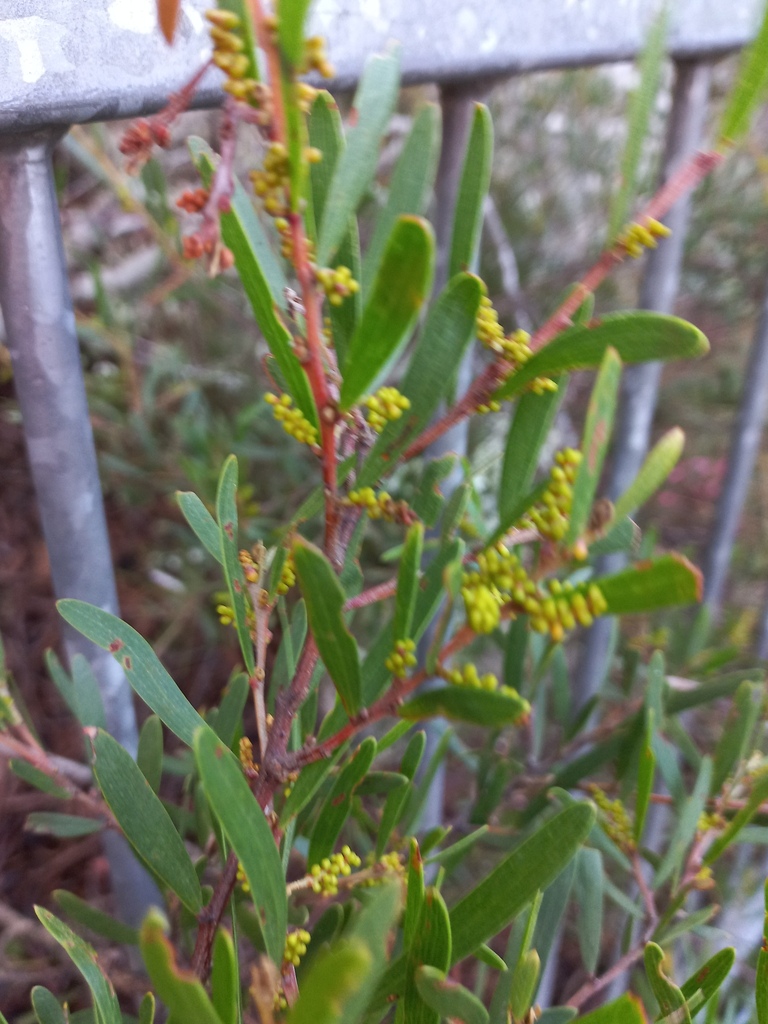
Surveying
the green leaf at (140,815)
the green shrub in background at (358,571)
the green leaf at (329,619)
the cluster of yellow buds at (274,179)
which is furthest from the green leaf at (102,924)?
the cluster of yellow buds at (274,179)

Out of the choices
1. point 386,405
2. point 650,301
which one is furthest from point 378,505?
point 650,301

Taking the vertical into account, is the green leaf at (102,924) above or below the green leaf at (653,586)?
below

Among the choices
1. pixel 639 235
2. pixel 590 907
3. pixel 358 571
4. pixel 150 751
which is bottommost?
pixel 590 907

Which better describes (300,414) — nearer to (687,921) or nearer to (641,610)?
(641,610)

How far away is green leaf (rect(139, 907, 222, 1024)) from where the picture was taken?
0.15m

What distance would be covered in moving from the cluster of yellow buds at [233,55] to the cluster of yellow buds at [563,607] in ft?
0.42

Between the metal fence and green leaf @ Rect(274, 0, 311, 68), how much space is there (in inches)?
5.0

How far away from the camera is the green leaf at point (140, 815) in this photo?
243 mm

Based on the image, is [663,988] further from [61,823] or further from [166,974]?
[61,823]

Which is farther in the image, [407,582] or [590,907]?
[590,907]

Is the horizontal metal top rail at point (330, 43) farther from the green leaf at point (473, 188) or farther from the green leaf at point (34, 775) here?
the green leaf at point (34, 775)

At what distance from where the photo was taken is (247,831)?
0.63ft

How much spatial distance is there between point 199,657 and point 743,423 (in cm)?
67

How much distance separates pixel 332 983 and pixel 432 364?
0.50ft
